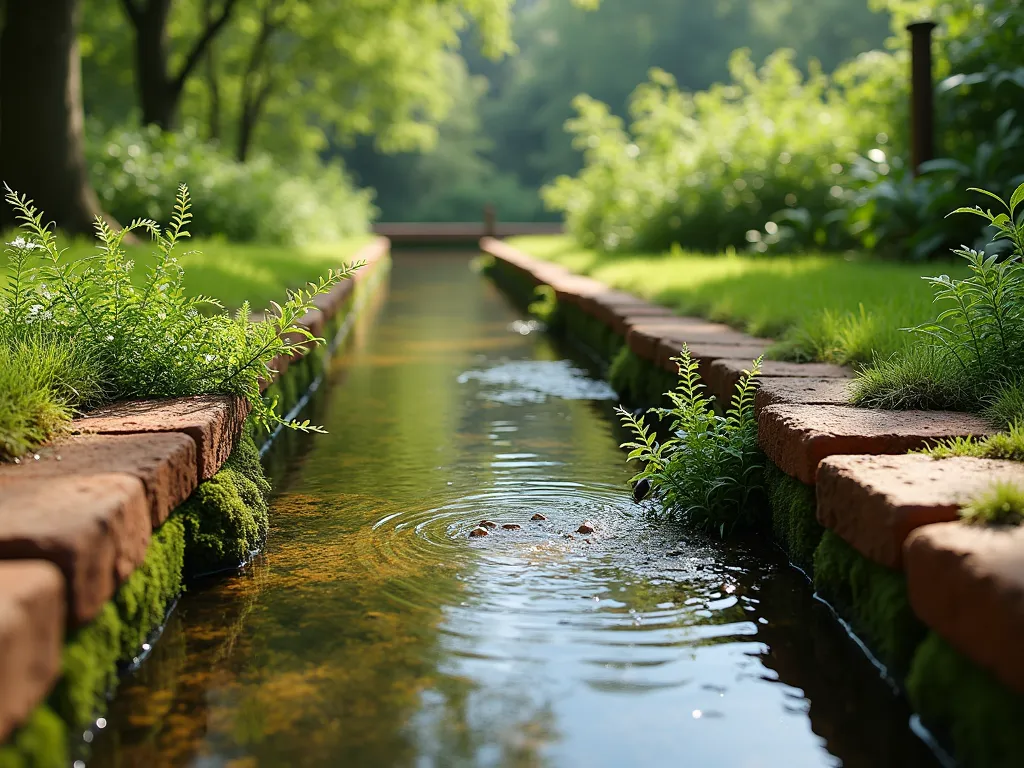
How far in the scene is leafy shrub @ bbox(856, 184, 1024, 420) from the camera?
11.7 feet

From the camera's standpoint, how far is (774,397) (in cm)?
381

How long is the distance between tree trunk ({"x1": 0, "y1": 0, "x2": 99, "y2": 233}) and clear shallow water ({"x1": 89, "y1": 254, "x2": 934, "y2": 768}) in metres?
6.65

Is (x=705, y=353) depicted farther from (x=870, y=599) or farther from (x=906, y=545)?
(x=906, y=545)

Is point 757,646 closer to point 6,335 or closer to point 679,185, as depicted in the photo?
point 6,335

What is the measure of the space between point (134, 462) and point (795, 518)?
178cm

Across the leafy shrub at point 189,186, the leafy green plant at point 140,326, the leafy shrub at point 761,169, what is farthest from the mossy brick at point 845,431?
the leafy shrub at point 189,186

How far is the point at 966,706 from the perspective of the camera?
2.14 metres

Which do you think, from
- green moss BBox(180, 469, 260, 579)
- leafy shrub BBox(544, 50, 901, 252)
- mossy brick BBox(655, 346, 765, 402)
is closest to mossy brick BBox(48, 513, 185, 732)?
green moss BBox(180, 469, 260, 579)

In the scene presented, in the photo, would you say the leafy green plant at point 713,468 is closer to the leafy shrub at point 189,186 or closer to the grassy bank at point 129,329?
the grassy bank at point 129,329

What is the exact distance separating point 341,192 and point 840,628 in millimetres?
24843

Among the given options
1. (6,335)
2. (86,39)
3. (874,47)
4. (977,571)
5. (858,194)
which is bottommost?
(977,571)

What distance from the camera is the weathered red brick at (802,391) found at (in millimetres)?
3736

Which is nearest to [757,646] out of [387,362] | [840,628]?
[840,628]

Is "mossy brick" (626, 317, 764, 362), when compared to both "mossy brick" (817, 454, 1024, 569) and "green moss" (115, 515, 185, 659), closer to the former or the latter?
"mossy brick" (817, 454, 1024, 569)
